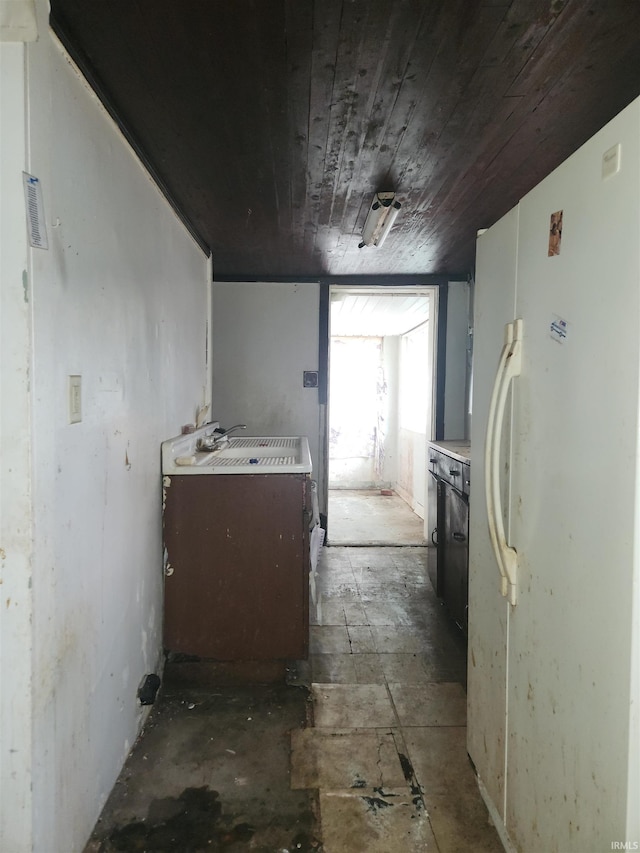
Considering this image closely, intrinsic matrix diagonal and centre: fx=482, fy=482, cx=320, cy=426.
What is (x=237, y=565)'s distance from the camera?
6.97 feet

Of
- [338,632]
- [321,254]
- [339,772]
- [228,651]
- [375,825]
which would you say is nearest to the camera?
[375,825]

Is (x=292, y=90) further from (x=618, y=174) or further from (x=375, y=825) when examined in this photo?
(x=375, y=825)

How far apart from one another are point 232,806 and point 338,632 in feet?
3.91

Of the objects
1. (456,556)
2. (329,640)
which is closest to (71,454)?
(329,640)

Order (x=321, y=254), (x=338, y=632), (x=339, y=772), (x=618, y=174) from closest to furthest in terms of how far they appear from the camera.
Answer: (x=618, y=174), (x=339, y=772), (x=338, y=632), (x=321, y=254)

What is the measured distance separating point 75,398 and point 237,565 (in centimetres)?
116

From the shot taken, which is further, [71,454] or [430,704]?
[430,704]

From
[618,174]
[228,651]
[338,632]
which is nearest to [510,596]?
[618,174]

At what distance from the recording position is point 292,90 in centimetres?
147

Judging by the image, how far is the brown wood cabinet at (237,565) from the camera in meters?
2.11

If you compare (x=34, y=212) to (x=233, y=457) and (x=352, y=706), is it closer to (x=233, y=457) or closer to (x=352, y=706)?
(x=233, y=457)

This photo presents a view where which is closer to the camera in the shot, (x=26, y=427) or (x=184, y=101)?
(x=26, y=427)

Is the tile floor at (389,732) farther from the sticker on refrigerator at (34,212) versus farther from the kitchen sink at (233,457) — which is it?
the sticker on refrigerator at (34,212)

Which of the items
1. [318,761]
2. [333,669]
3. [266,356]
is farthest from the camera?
[266,356]
